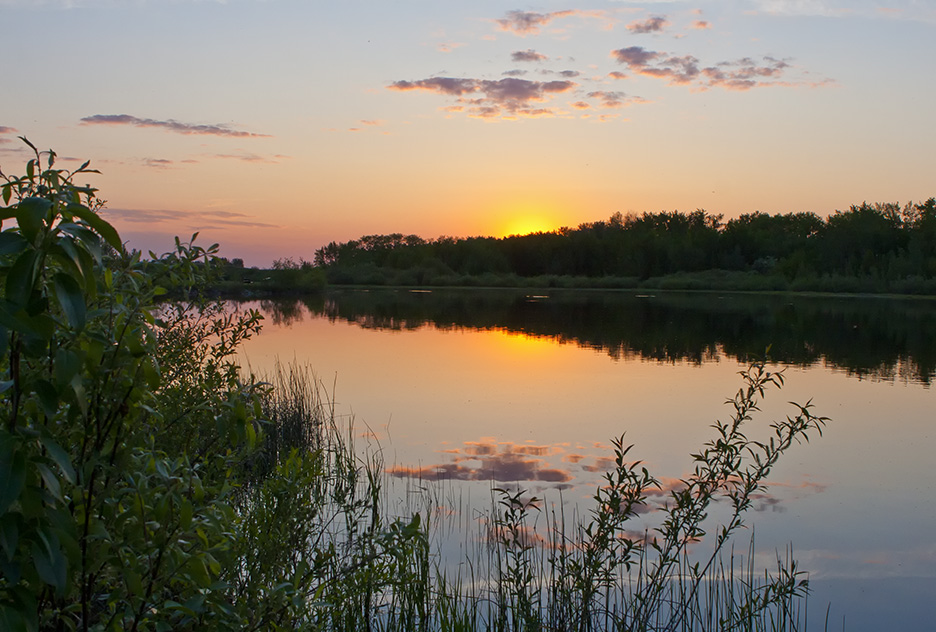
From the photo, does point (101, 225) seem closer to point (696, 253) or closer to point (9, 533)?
point (9, 533)

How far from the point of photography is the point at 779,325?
92.2 ft

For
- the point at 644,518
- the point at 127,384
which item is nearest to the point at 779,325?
the point at 644,518

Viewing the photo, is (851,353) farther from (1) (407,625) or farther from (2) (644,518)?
(1) (407,625)

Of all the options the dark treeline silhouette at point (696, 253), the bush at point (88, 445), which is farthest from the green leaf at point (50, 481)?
the dark treeline silhouette at point (696, 253)

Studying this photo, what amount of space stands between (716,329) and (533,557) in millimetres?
22217

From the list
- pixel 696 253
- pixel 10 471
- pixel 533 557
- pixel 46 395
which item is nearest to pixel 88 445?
pixel 46 395

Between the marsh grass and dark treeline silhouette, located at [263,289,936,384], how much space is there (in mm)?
11151

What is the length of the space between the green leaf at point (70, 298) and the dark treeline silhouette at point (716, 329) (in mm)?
16374

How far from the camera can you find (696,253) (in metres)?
73.7

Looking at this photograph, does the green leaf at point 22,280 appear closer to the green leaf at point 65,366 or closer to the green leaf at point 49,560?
the green leaf at point 65,366

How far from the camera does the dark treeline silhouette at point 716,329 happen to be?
1888 cm

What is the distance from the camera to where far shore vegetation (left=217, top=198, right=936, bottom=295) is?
59219 mm

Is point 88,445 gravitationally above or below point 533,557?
above

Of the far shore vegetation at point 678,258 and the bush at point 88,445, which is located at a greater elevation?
the far shore vegetation at point 678,258
